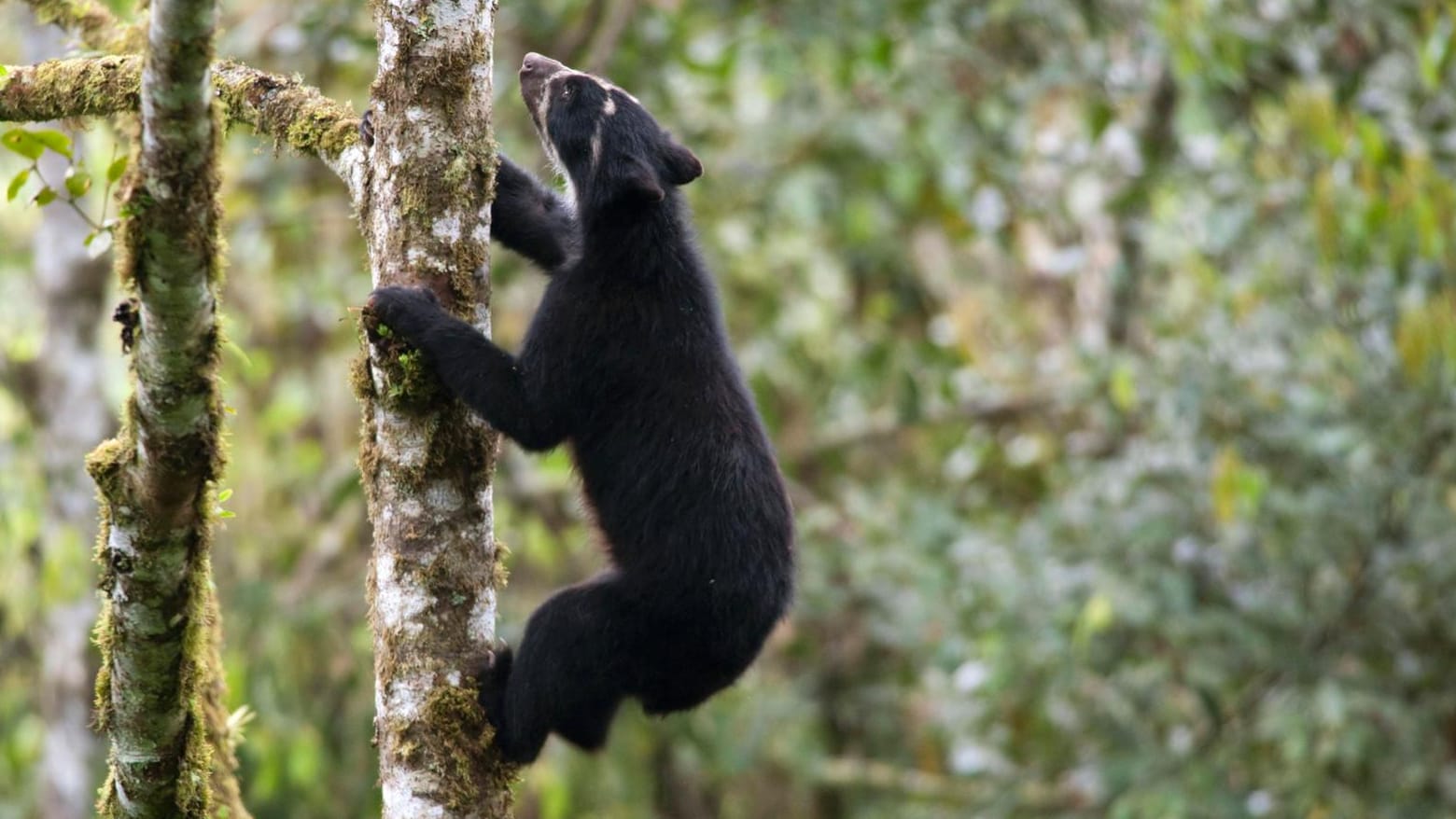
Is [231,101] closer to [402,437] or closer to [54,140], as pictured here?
[54,140]

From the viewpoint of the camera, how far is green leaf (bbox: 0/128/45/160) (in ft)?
10.8

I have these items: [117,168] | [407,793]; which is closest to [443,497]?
[407,793]

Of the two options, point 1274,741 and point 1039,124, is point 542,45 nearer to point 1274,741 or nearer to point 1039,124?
point 1039,124

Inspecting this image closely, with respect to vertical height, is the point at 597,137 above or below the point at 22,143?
above

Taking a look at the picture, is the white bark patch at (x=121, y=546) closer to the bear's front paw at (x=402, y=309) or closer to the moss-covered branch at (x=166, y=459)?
the moss-covered branch at (x=166, y=459)

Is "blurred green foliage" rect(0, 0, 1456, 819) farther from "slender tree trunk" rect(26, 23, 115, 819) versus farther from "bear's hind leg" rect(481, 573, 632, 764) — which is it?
"bear's hind leg" rect(481, 573, 632, 764)

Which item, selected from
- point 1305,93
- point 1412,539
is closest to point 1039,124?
point 1305,93

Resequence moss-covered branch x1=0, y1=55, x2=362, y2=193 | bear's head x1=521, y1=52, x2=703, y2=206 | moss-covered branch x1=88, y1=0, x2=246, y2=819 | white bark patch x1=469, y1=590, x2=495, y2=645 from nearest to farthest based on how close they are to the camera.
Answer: moss-covered branch x1=88, y1=0, x2=246, y2=819
white bark patch x1=469, y1=590, x2=495, y2=645
moss-covered branch x1=0, y1=55, x2=362, y2=193
bear's head x1=521, y1=52, x2=703, y2=206

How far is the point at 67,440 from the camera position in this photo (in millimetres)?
7023

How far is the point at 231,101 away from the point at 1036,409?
6431mm

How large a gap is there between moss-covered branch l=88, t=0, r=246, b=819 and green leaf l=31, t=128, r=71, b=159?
0.38 m

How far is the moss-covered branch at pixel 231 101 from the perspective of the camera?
385cm

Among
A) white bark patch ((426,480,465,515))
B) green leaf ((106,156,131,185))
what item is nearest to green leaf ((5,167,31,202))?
green leaf ((106,156,131,185))

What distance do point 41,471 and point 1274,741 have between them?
662 cm
